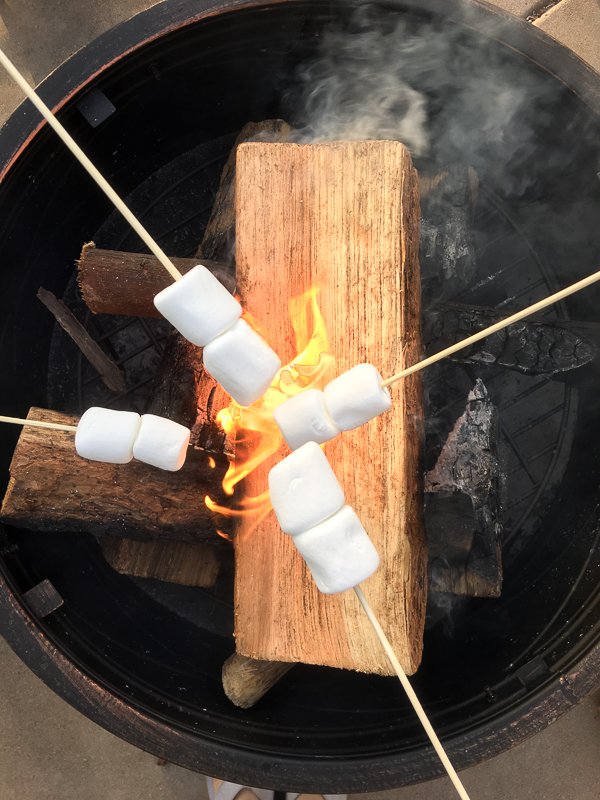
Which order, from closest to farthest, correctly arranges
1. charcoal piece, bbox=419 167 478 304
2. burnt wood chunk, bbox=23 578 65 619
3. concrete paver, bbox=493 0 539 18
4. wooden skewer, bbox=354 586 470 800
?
wooden skewer, bbox=354 586 470 800, burnt wood chunk, bbox=23 578 65 619, charcoal piece, bbox=419 167 478 304, concrete paver, bbox=493 0 539 18

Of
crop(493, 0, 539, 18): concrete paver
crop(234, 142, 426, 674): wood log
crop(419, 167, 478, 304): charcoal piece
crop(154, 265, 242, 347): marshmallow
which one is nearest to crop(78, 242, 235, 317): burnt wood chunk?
crop(234, 142, 426, 674): wood log

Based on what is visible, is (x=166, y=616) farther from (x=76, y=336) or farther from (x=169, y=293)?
(x=169, y=293)

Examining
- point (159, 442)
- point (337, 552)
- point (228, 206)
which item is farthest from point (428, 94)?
point (337, 552)

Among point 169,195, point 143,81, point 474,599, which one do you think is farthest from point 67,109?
point 474,599

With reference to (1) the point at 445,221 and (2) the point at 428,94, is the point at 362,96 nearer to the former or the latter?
(2) the point at 428,94

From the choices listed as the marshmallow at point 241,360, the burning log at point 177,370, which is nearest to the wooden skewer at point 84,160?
the marshmallow at point 241,360

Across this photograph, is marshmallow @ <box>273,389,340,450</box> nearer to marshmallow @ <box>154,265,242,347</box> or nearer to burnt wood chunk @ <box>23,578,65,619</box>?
marshmallow @ <box>154,265,242,347</box>
